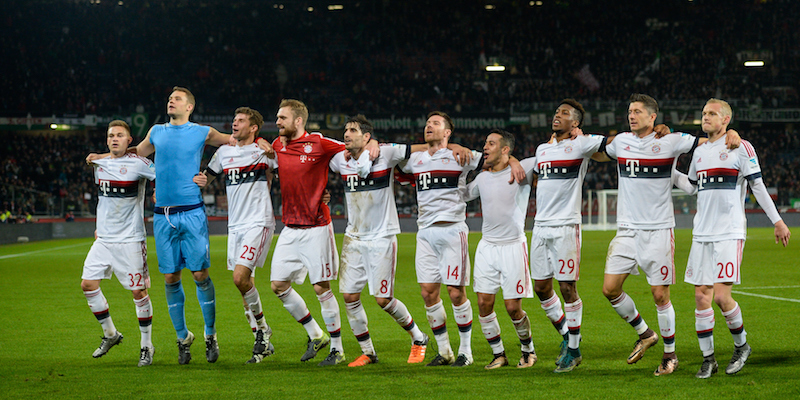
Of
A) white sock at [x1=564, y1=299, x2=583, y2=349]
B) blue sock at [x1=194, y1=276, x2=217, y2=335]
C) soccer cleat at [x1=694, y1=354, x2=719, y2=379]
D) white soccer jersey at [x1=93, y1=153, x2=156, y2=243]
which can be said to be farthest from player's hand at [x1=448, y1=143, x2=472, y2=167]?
white soccer jersey at [x1=93, y1=153, x2=156, y2=243]

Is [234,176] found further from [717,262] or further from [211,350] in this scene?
[717,262]

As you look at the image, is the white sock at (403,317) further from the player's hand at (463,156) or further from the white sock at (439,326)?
the player's hand at (463,156)

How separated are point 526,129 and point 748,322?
105 ft

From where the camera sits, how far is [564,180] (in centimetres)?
650

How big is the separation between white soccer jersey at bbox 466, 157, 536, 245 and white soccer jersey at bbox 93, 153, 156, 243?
3.14 meters

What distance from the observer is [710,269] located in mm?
6000

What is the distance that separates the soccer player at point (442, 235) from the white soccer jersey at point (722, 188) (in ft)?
4.92

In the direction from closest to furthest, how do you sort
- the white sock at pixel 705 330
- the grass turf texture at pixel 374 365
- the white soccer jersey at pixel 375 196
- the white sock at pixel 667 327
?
the grass turf texture at pixel 374 365, the white sock at pixel 705 330, the white sock at pixel 667 327, the white soccer jersey at pixel 375 196

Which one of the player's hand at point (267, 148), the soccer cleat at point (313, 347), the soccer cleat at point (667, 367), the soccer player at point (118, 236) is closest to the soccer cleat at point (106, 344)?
the soccer player at point (118, 236)

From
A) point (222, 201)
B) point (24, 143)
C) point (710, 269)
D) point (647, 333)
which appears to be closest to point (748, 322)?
point (647, 333)

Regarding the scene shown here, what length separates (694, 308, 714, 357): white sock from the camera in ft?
19.4

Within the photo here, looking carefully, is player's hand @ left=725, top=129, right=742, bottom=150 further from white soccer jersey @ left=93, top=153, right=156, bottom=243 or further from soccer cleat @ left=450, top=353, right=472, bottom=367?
white soccer jersey @ left=93, top=153, right=156, bottom=243

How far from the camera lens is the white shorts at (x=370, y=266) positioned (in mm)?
6664

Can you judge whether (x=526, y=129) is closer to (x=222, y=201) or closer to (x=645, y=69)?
(x=645, y=69)
